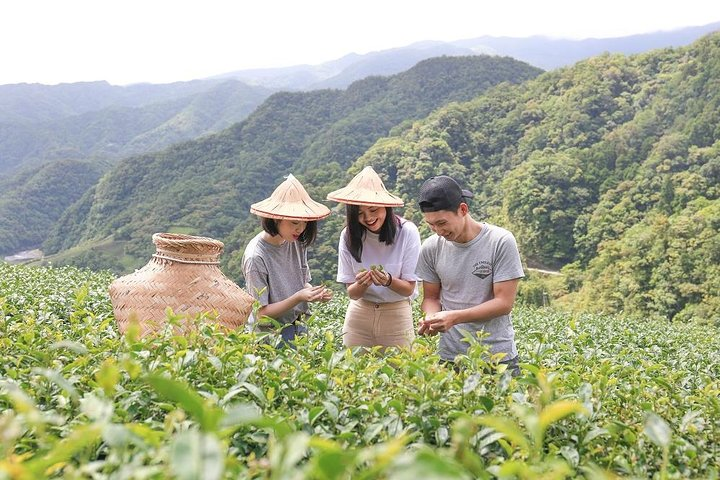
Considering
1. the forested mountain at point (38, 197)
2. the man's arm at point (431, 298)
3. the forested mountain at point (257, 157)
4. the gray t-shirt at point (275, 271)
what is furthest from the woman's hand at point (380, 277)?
the forested mountain at point (38, 197)

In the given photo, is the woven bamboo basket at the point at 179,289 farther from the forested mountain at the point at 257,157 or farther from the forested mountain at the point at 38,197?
the forested mountain at the point at 38,197

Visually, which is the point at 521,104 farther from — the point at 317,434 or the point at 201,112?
the point at 201,112

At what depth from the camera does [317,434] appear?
4.53 feet

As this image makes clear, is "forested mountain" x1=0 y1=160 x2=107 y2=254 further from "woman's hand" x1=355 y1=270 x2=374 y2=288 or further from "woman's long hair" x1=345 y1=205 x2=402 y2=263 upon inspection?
"woman's hand" x1=355 y1=270 x2=374 y2=288

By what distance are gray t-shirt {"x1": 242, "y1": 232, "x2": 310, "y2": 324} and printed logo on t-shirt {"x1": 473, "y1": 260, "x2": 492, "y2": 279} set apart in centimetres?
95

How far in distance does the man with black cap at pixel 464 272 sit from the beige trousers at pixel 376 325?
36 cm

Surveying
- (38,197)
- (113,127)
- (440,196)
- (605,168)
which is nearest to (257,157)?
(38,197)

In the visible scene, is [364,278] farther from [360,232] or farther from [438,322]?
[438,322]

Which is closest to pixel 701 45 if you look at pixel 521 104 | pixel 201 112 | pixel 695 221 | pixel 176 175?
pixel 521 104

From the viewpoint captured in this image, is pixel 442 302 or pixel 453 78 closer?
pixel 442 302

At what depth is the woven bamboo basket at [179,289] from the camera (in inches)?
111

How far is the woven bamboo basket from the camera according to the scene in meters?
2.83

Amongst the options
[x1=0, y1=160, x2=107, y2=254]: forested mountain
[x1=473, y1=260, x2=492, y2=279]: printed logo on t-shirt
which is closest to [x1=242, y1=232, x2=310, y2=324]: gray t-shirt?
[x1=473, y1=260, x2=492, y2=279]: printed logo on t-shirt

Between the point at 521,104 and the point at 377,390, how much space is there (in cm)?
6385
